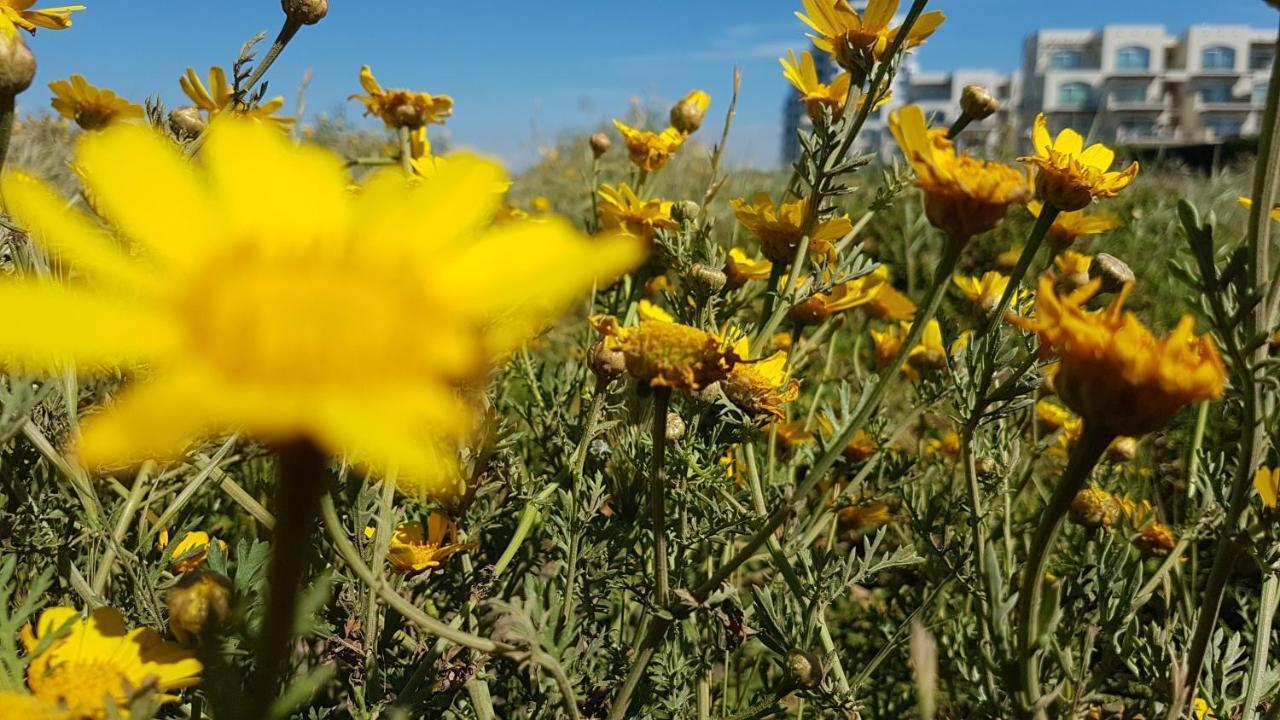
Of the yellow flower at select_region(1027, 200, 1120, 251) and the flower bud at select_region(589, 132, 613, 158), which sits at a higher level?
the flower bud at select_region(589, 132, 613, 158)

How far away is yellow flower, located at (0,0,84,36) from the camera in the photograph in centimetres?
120

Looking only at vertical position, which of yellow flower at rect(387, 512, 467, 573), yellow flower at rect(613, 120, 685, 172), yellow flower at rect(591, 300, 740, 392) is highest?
yellow flower at rect(613, 120, 685, 172)

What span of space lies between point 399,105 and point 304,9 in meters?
0.59

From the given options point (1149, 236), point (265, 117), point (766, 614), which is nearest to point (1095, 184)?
point (766, 614)

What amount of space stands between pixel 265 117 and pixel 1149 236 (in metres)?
5.23

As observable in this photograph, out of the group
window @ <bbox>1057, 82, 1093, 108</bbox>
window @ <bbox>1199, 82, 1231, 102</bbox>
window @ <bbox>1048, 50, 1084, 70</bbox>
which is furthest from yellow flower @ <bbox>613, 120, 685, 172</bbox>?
window @ <bbox>1199, 82, 1231, 102</bbox>

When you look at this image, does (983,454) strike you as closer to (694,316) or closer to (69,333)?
(694,316)

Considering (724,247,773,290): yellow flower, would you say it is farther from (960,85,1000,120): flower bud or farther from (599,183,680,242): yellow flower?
(960,85,1000,120): flower bud

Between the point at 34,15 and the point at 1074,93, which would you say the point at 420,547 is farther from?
the point at 1074,93

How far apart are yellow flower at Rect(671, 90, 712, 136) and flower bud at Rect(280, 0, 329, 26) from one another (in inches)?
35.6

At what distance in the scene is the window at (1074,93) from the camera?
4422 centimetres

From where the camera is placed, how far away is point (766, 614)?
107cm

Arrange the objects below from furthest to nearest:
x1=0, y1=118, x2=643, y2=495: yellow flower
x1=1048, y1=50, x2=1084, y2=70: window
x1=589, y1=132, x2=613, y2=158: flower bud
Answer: x1=1048, y1=50, x2=1084, y2=70: window
x1=589, y1=132, x2=613, y2=158: flower bud
x1=0, y1=118, x2=643, y2=495: yellow flower

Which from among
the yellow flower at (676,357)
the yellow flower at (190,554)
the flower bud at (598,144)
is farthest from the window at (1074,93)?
the yellow flower at (190,554)
